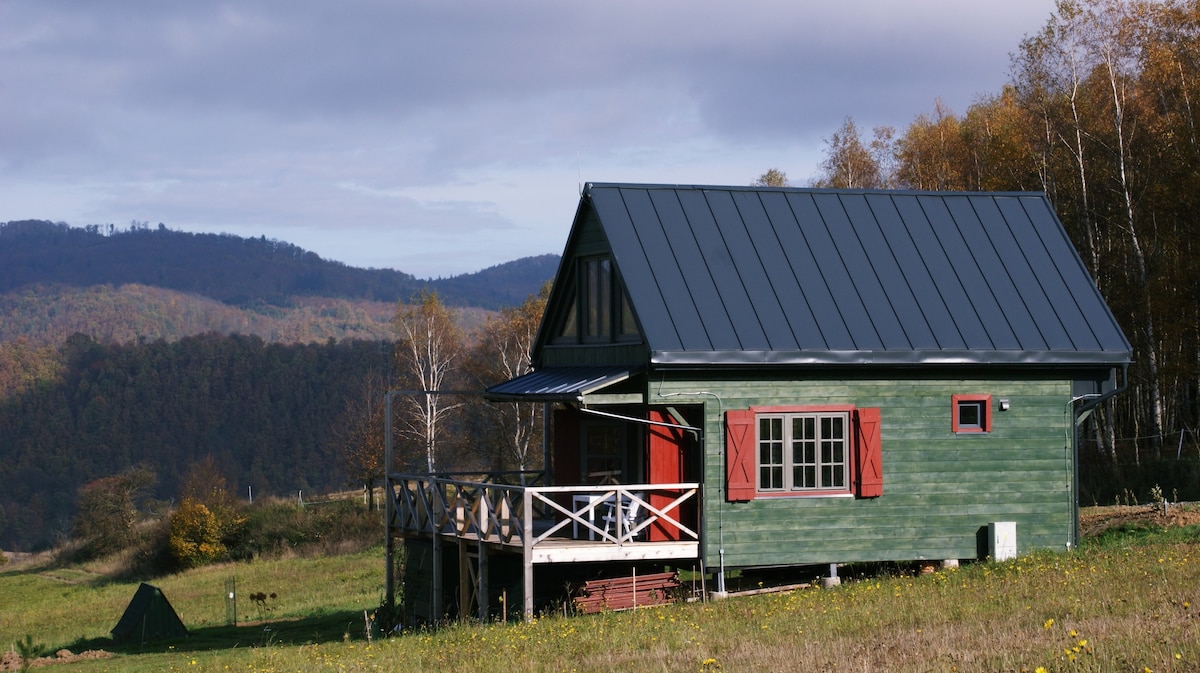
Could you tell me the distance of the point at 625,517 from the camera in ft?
62.3

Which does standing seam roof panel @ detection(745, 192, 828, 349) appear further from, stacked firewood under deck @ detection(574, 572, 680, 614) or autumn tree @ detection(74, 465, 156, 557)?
autumn tree @ detection(74, 465, 156, 557)

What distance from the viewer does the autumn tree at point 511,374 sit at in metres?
50.2

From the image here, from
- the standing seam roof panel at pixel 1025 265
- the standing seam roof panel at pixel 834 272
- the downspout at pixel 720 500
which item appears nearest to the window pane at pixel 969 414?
Result: the standing seam roof panel at pixel 1025 265

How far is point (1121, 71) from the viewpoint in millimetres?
36844

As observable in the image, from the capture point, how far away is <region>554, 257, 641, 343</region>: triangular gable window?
2020 centimetres

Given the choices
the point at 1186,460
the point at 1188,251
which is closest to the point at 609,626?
the point at 1186,460

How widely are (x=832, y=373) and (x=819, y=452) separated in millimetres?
1205

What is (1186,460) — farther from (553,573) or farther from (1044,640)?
(1044,640)

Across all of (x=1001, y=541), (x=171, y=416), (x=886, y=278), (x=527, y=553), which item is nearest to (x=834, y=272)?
(x=886, y=278)

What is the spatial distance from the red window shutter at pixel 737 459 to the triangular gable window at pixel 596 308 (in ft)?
6.76

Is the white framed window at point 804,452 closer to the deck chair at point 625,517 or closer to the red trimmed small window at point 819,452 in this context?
the red trimmed small window at point 819,452

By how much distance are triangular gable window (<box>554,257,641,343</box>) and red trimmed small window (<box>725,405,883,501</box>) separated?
8.50 ft

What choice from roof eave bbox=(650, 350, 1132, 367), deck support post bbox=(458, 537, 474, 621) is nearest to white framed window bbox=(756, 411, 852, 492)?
roof eave bbox=(650, 350, 1132, 367)

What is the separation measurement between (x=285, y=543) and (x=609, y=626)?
34.9 metres
